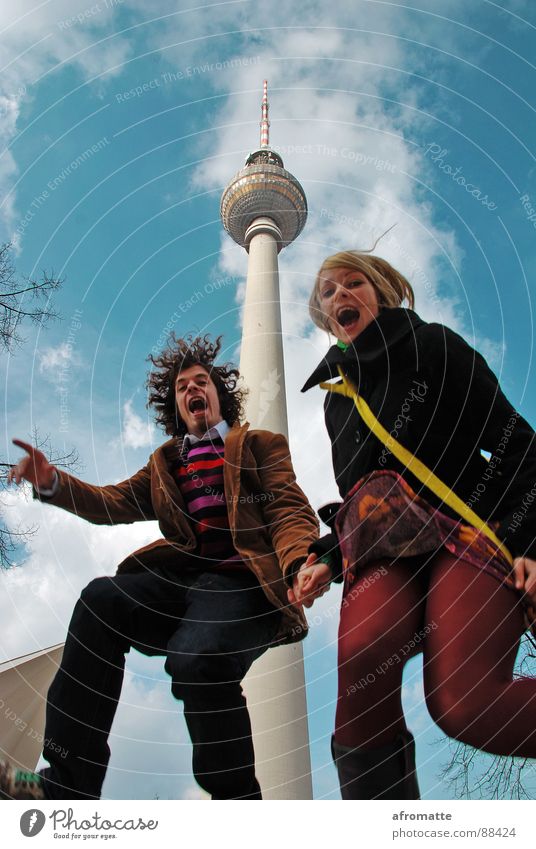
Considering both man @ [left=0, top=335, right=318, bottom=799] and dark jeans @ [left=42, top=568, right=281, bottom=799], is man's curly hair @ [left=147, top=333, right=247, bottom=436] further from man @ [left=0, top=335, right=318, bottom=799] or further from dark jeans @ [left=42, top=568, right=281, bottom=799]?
dark jeans @ [left=42, top=568, right=281, bottom=799]

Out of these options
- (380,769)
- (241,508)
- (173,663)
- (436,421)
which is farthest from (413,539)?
(173,663)

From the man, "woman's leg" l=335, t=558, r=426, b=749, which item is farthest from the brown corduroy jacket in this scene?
"woman's leg" l=335, t=558, r=426, b=749

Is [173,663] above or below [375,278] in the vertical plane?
below

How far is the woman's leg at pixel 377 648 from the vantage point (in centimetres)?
496

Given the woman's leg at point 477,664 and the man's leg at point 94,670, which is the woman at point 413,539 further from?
the man's leg at point 94,670

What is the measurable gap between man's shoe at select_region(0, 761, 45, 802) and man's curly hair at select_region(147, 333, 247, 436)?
3.41 metres

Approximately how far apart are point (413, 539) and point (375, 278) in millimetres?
2834

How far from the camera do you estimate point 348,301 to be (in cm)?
689

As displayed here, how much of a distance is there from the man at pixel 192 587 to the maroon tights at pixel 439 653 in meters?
0.78

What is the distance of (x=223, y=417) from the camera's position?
23.9 ft

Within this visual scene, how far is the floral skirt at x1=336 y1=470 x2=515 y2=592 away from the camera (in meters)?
5.37

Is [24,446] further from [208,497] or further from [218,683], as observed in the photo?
[218,683]

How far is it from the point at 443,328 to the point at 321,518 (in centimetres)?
221

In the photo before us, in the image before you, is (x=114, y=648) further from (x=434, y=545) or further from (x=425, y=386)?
(x=425, y=386)
